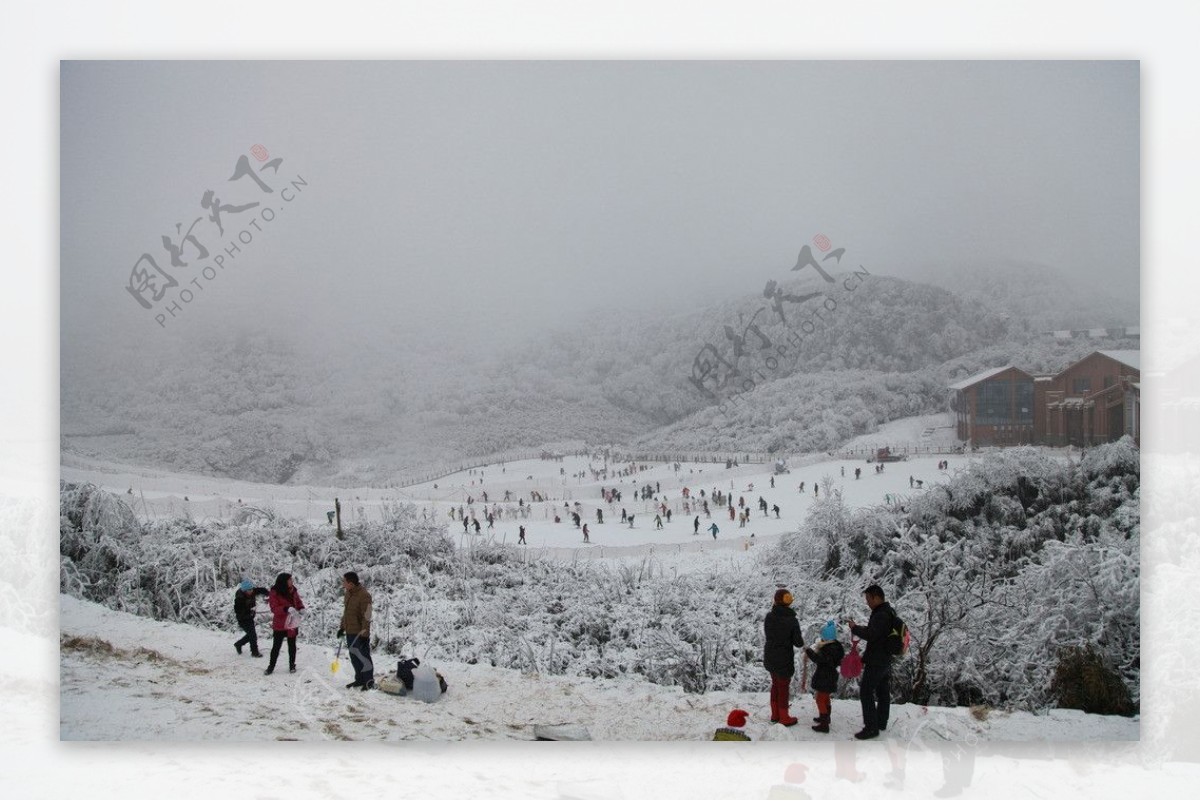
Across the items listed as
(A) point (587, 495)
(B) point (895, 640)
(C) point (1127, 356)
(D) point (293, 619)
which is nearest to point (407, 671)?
(D) point (293, 619)

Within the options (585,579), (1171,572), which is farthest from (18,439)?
(1171,572)

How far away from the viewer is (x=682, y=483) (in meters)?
6.19

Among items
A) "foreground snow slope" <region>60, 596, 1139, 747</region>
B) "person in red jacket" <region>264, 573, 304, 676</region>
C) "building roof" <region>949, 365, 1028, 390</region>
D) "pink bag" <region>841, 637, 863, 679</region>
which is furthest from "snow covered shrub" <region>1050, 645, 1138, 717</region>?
"person in red jacket" <region>264, 573, 304, 676</region>

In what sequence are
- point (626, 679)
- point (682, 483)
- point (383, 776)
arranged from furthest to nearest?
point (682, 483) < point (626, 679) < point (383, 776)

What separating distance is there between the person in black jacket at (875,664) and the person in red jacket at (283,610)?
10.9ft

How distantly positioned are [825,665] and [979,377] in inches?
88.3

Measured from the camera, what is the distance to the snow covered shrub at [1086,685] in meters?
5.66

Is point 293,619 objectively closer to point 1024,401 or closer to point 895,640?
point 895,640

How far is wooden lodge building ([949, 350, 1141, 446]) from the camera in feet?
19.3

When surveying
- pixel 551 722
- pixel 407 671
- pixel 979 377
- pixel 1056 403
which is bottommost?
pixel 551 722

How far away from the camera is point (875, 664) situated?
16.4 feet

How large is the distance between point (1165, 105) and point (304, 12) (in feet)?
18.3

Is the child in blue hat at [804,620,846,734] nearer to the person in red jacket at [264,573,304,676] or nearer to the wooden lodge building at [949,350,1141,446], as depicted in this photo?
the wooden lodge building at [949,350,1141,446]

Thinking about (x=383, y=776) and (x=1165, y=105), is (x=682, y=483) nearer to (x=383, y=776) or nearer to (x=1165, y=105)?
(x=383, y=776)
